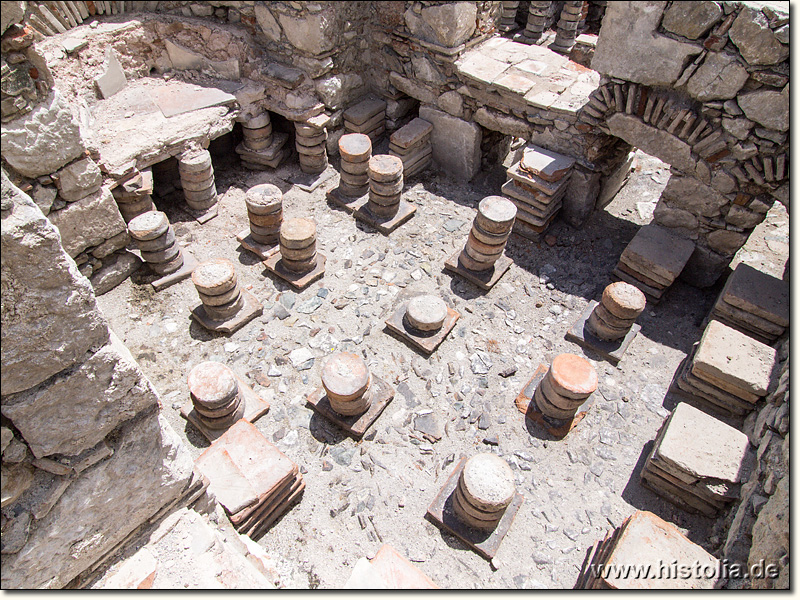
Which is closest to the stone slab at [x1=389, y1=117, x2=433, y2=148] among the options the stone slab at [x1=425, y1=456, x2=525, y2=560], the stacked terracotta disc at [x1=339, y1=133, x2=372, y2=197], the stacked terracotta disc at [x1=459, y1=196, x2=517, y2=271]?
the stacked terracotta disc at [x1=339, y1=133, x2=372, y2=197]

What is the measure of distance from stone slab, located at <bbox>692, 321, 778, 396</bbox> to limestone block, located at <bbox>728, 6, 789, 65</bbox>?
8.60 feet

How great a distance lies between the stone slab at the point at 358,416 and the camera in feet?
16.0

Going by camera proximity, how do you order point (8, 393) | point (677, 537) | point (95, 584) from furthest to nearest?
1. point (677, 537)
2. point (95, 584)
3. point (8, 393)

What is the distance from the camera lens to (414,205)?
284 inches

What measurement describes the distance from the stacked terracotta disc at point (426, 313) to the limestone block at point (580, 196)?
2.63 meters

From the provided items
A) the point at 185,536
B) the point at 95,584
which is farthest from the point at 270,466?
the point at 95,584

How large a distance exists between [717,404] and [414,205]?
4423 mm

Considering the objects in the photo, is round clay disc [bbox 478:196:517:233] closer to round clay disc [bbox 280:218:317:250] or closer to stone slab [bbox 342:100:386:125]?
round clay disc [bbox 280:218:317:250]

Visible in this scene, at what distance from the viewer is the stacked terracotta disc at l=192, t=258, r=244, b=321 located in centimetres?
531

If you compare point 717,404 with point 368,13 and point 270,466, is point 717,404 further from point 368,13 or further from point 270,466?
point 368,13

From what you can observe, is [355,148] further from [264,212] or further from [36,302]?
[36,302]

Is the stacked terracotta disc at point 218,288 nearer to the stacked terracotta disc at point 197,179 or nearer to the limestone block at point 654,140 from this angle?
the stacked terracotta disc at point 197,179

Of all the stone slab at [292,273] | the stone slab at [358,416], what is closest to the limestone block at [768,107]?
the stone slab at [358,416]

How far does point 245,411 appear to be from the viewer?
16.1ft
